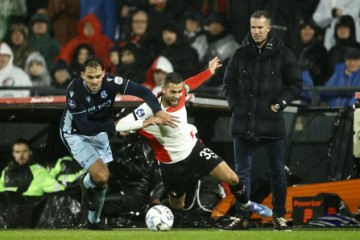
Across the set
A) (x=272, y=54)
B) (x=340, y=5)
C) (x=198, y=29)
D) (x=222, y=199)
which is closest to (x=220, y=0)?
(x=198, y=29)

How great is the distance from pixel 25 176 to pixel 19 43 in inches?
178

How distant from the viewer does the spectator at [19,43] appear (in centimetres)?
1966

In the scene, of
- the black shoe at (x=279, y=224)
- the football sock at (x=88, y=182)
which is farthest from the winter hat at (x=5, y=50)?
the black shoe at (x=279, y=224)

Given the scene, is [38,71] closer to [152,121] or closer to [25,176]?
[25,176]

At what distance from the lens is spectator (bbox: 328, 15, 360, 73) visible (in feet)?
54.5

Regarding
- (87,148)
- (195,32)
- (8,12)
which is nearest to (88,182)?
(87,148)

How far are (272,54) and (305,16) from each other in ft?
16.2

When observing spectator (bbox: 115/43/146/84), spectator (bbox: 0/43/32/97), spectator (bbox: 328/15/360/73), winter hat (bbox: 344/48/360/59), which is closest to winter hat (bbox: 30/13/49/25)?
spectator (bbox: 0/43/32/97)

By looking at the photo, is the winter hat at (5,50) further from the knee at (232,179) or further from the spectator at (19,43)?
the knee at (232,179)

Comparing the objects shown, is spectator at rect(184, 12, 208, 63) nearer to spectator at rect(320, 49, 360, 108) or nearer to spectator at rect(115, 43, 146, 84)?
spectator at rect(115, 43, 146, 84)

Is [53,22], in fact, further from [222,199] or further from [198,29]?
[222,199]

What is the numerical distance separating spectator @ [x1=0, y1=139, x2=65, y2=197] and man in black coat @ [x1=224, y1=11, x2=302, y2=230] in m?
3.79

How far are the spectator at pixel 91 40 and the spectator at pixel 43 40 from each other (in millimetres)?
460

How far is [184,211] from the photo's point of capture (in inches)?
582
